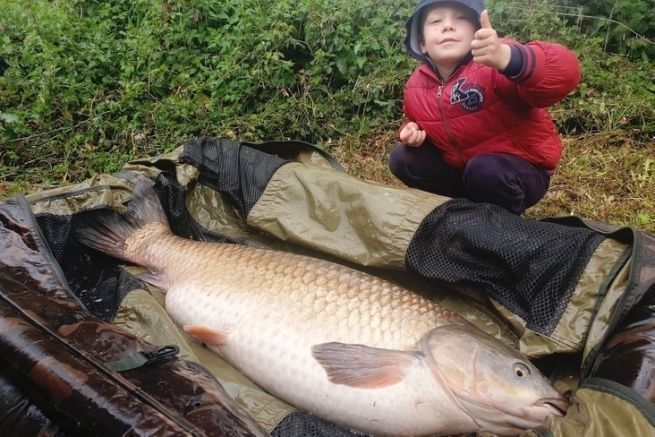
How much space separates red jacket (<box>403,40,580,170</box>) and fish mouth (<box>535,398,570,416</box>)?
1.17m

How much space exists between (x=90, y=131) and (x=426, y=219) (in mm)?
2508

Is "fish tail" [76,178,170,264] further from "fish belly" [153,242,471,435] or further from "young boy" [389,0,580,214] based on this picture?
"young boy" [389,0,580,214]

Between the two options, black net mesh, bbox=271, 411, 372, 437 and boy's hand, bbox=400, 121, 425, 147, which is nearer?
black net mesh, bbox=271, 411, 372, 437

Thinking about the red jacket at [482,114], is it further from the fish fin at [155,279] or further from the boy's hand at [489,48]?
the fish fin at [155,279]

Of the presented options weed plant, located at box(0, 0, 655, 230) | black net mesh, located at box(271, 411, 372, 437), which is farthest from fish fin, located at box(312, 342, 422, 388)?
weed plant, located at box(0, 0, 655, 230)

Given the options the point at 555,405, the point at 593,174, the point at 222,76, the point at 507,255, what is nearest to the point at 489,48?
the point at 507,255

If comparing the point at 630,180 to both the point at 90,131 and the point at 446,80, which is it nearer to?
the point at 446,80

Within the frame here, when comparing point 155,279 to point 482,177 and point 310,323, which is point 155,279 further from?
point 482,177

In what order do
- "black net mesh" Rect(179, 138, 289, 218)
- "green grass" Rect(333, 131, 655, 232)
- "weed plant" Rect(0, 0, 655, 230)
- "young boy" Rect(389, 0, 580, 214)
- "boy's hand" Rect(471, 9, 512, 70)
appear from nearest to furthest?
"boy's hand" Rect(471, 9, 512, 70) < "young boy" Rect(389, 0, 580, 214) < "black net mesh" Rect(179, 138, 289, 218) < "green grass" Rect(333, 131, 655, 232) < "weed plant" Rect(0, 0, 655, 230)

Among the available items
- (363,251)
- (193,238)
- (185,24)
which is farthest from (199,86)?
(363,251)

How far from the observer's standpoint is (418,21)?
277 cm

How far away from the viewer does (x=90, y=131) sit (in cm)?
391

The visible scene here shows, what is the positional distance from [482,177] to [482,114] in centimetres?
28

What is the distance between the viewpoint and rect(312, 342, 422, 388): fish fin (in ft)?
6.20
